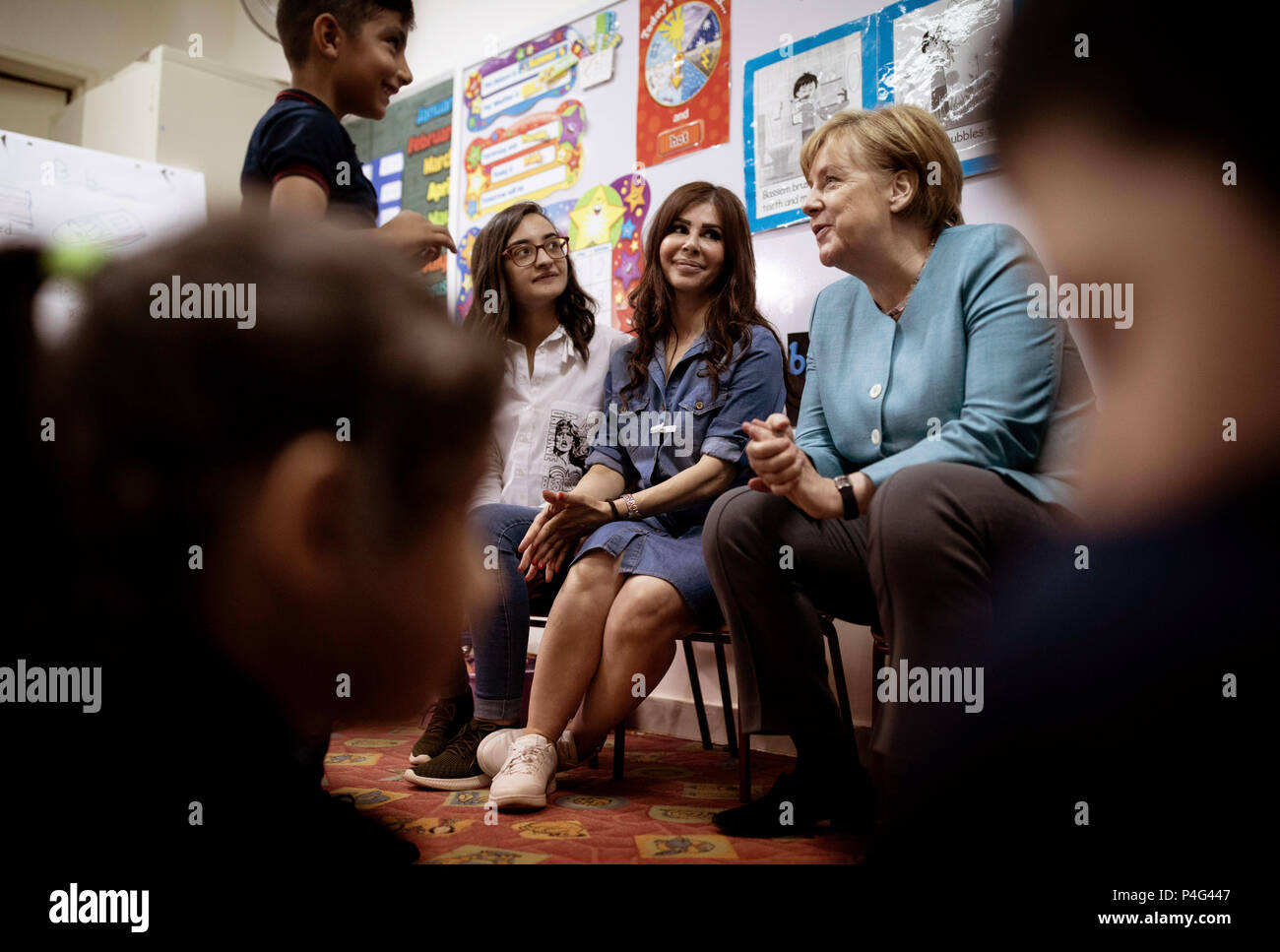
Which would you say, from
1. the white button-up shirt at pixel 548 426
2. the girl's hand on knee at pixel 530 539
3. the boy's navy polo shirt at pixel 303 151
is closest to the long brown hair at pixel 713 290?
the white button-up shirt at pixel 548 426

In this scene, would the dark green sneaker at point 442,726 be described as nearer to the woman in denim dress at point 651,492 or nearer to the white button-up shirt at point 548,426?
the woman in denim dress at point 651,492

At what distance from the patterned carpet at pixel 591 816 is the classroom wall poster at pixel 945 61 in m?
1.34

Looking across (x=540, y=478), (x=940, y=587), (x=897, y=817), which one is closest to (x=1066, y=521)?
(x=940, y=587)

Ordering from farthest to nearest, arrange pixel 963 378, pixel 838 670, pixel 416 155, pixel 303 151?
pixel 416 155 → pixel 838 670 → pixel 303 151 → pixel 963 378

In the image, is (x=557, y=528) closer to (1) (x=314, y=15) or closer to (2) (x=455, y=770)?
(2) (x=455, y=770)

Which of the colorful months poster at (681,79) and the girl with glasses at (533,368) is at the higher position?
the colorful months poster at (681,79)

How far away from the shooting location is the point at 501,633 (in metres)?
1.64

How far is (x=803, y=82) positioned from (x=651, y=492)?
3.71 ft

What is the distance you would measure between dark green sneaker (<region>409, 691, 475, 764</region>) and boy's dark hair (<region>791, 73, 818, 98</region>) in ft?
5.26

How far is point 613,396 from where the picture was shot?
1.89m

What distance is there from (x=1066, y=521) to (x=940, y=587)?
153mm

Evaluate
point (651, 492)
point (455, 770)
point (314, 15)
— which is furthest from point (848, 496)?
point (314, 15)

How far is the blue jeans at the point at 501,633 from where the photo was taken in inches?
64.4
